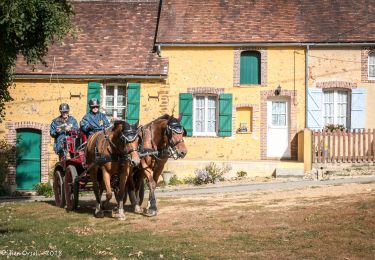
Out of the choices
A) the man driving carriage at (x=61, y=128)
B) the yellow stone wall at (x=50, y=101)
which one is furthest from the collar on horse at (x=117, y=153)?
the yellow stone wall at (x=50, y=101)

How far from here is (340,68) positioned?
24.7 meters

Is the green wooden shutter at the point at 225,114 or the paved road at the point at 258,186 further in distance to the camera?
the green wooden shutter at the point at 225,114

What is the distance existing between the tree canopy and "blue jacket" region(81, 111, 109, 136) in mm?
2249

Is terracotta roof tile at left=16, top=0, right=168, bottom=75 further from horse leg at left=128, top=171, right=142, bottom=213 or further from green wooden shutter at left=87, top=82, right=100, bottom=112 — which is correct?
horse leg at left=128, top=171, right=142, bottom=213

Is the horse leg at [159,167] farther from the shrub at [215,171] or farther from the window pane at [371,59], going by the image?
the window pane at [371,59]

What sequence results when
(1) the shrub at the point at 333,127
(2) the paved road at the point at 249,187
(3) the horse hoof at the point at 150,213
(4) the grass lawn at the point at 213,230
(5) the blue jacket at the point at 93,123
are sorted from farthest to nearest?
(1) the shrub at the point at 333,127, (2) the paved road at the point at 249,187, (5) the blue jacket at the point at 93,123, (3) the horse hoof at the point at 150,213, (4) the grass lawn at the point at 213,230

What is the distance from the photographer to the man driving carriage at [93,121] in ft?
50.7

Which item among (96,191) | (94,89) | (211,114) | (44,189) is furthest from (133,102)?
(96,191)

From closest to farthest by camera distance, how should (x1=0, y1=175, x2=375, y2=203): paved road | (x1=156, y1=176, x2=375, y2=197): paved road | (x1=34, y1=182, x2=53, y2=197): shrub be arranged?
(x1=0, y1=175, x2=375, y2=203): paved road, (x1=156, y1=176, x2=375, y2=197): paved road, (x1=34, y1=182, x2=53, y2=197): shrub

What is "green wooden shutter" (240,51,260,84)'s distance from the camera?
25.1 m

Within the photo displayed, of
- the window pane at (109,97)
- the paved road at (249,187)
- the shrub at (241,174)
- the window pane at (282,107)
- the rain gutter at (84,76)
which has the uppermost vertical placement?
the rain gutter at (84,76)

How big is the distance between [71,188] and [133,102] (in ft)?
31.5

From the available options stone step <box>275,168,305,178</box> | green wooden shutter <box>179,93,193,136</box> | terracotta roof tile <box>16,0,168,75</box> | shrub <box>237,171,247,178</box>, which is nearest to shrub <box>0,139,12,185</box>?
terracotta roof tile <box>16,0,168,75</box>

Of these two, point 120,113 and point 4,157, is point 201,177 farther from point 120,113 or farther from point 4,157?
point 4,157
